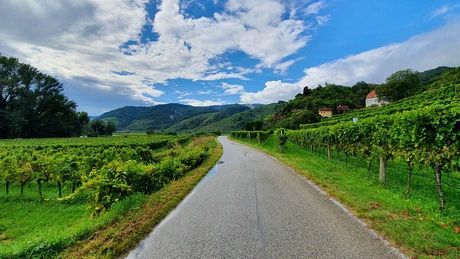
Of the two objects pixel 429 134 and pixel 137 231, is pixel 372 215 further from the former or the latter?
pixel 137 231

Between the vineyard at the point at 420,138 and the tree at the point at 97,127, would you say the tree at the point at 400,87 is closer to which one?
the vineyard at the point at 420,138

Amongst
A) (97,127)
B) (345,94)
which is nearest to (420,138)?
(97,127)

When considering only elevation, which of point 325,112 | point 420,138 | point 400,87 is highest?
point 400,87

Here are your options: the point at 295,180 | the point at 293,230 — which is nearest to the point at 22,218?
the point at 293,230

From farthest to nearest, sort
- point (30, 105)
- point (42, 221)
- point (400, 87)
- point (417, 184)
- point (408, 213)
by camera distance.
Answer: point (400, 87) → point (30, 105) → point (417, 184) → point (42, 221) → point (408, 213)

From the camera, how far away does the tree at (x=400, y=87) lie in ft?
201

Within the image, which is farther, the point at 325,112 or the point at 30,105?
the point at 325,112

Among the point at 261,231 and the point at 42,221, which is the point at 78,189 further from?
the point at 261,231

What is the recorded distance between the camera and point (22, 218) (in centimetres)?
640

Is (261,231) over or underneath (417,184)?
over

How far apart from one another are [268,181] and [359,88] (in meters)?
127

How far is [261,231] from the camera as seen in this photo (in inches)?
146

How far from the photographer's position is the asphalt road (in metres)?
3.03

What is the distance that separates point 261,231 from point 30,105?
248ft
